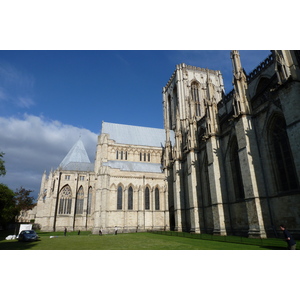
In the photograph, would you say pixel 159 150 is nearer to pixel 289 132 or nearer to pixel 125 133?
pixel 125 133

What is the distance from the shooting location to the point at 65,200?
44.8 meters

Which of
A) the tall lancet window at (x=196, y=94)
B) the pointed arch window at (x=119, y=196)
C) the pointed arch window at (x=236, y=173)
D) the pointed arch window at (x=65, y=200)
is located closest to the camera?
the pointed arch window at (x=236, y=173)

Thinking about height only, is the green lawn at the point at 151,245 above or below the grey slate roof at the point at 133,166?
below

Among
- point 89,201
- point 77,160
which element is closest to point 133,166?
point 89,201

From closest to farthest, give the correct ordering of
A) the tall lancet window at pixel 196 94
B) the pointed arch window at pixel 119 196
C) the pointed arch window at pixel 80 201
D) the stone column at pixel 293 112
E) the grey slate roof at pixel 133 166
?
the stone column at pixel 293 112
the pointed arch window at pixel 119 196
the grey slate roof at pixel 133 166
the pointed arch window at pixel 80 201
the tall lancet window at pixel 196 94

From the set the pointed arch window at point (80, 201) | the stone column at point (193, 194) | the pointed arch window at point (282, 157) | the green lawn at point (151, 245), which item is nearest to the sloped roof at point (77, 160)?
the pointed arch window at point (80, 201)

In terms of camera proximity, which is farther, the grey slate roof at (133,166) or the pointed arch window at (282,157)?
the grey slate roof at (133,166)

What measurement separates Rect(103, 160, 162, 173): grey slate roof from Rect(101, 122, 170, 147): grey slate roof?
547cm

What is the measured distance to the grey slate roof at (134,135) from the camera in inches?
1788

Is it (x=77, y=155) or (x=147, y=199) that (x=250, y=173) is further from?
(x=77, y=155)

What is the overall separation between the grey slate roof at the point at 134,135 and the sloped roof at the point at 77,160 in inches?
442

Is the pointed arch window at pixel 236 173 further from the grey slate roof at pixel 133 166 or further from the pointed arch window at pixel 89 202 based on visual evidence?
Result: the pointed arch window at pixel 89 202

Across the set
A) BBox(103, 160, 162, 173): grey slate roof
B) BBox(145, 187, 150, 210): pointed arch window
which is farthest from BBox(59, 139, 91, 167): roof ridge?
BBox(145, 187, 150, 210): pointed arch window

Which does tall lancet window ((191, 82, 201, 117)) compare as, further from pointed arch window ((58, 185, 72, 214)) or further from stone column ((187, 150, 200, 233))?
pointed arch window ((58, 185, 72, 214))
